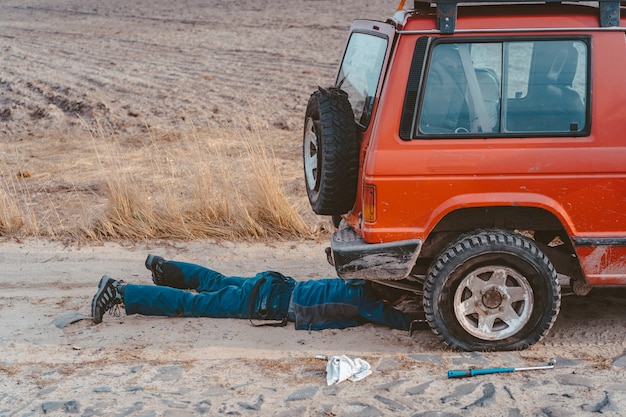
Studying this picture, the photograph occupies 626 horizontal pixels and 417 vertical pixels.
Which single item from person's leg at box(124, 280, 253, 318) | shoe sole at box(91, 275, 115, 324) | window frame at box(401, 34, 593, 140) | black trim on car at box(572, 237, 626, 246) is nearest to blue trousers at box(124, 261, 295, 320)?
person's leg at box(124, 280, 253, 318)

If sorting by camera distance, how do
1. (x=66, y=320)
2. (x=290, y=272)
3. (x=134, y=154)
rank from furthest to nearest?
(x=134, y=154)
(x=290, y=272)
(x=66, y=320)

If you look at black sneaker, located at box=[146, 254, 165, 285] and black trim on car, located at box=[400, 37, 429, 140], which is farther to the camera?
black sneaker, located at box=[146, 254, 165, 285]

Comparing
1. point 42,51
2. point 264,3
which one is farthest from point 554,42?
point 264,3

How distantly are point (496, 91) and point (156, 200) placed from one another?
5.08 meters

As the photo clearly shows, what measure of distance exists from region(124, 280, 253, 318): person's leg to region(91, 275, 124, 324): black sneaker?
72mm

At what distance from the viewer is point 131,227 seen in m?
8.48

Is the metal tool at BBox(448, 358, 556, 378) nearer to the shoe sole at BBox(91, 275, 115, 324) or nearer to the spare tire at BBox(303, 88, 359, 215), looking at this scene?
the spare tire at BBox(303, 88, 359, 215)

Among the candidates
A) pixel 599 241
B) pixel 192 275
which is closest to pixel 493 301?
pixel 599 241

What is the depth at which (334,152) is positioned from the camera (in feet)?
18.1

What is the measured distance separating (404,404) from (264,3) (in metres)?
25.1

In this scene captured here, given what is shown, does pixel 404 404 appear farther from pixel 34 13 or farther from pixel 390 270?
pixel 34 13

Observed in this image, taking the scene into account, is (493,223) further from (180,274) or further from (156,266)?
(156,266)

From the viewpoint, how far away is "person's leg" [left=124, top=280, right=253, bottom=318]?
629 cm

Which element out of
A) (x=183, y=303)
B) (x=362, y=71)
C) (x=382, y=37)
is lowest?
(x=183, y=303)
